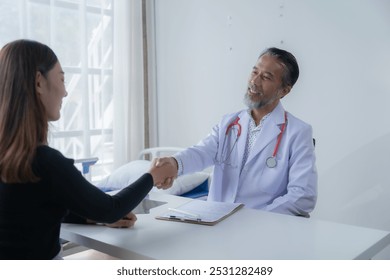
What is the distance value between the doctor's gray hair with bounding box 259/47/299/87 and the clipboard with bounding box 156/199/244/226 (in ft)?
2.67

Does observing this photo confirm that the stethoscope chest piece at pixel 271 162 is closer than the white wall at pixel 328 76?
Yes

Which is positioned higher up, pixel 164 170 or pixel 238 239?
pixel 164 170

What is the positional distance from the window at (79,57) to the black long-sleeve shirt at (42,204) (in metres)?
1.83

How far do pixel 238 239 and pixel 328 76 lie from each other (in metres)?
1.61

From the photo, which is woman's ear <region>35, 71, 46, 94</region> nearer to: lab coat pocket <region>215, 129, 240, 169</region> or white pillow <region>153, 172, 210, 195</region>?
lab coat pocket <region>215, 129, 240, 169</region>

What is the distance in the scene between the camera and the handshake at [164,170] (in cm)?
181

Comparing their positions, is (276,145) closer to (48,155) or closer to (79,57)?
(48,155)

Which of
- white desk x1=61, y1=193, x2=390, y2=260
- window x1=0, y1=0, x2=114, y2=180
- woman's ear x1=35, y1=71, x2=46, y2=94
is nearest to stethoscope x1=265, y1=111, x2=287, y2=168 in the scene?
white desk x1=61, y1=193, x2=390, y2=260

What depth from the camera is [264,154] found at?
198cm

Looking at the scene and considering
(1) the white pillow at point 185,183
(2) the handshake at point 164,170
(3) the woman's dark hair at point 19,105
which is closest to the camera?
(3) the woman's dark hair at point 19,105

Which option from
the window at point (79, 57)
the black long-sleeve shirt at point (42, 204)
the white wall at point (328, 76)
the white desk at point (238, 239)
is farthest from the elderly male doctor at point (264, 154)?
the window at point (79, 57)

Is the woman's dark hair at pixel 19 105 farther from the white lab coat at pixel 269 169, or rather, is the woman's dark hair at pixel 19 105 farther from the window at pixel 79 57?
the window at pixel 79 57

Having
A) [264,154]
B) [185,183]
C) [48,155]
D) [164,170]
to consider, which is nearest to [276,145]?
[264,154]
